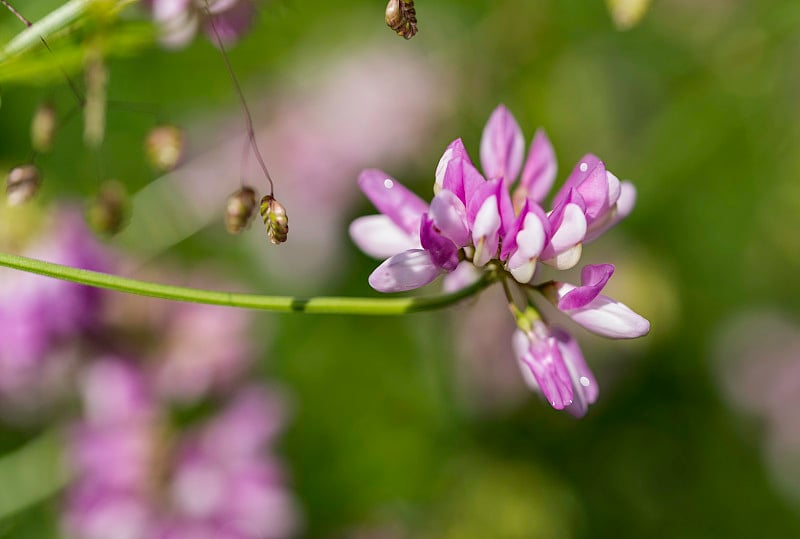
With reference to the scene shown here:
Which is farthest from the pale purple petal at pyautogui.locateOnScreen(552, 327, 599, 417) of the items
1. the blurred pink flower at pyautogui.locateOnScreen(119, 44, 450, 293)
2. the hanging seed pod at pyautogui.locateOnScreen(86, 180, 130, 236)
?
the blurred pink flower at pyautogui.locateOnScreen(119, 44, 450, 293)

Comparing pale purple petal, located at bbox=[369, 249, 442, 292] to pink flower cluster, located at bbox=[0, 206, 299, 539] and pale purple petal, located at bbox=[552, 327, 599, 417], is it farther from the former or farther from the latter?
pink flower cluster, located at bbox=[0, 206, 299, 539]

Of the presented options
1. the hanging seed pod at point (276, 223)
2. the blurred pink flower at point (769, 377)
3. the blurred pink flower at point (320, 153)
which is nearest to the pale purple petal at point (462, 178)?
the hanging seed pod at point (276, 223)

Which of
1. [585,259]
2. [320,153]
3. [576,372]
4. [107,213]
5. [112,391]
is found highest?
[320,153]

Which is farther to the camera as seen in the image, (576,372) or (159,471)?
(159,471)

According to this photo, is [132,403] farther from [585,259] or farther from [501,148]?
[585,259]

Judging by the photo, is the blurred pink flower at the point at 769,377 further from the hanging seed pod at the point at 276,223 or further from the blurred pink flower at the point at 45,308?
the hanging seed pod at the point at 276,223

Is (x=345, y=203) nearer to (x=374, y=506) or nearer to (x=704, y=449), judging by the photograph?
(x=374, y=506)

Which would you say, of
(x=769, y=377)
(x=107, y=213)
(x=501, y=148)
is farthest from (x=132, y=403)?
(x=769, y=377)
